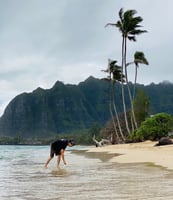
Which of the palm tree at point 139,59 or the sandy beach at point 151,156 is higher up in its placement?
the palm tree at point 139,59

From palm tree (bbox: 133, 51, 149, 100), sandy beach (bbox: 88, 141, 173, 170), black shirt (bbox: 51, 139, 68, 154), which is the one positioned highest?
palm tree (bbox: 133, 51, 149, 100)

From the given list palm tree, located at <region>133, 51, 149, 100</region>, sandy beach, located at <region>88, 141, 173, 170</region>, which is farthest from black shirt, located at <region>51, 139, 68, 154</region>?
palm tree, located at <region>133, 51, 149, 100</region>

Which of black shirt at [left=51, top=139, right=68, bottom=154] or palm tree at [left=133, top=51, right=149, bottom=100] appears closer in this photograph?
black shirt at [left=51, top=139, right=68, bottom=154]

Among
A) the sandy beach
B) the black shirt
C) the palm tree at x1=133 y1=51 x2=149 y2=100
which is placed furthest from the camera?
the palm tree at x1=133 y1=51 x2=149 y2=100

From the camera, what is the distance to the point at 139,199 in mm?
6719

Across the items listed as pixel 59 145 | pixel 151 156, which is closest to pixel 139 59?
pixel 151 156

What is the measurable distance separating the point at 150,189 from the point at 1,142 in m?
184

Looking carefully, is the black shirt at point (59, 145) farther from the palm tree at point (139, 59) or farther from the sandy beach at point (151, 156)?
the palm tree at point (139, 59)

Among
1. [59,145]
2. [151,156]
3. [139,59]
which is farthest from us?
[139,59]

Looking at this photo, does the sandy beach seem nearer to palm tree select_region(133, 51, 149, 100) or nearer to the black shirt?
the black shirt

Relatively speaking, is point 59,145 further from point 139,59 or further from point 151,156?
point 139,59

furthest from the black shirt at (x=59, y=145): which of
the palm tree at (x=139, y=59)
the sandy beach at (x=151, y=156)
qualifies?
the palm tree at (x=139, y=59)

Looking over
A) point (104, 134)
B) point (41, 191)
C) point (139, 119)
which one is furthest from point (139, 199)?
point (104, 134)

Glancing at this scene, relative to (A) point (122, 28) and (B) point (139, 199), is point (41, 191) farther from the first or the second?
(A) point (122, 28)
